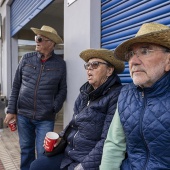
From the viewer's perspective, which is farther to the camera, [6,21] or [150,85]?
[6,21]

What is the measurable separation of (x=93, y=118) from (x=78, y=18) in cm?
170

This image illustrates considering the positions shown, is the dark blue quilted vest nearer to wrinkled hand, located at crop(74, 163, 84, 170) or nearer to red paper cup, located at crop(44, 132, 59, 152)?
wrinkled hand, located at crop(74, 163, 84, 170)

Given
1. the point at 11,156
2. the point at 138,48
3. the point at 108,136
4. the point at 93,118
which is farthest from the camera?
the point at 11,156

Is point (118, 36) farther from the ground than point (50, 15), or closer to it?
closer to it

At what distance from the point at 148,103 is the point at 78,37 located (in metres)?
2.01

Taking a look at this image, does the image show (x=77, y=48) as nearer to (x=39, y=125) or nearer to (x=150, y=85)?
(x=39, y=125)

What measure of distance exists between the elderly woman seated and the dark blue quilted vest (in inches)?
15.6

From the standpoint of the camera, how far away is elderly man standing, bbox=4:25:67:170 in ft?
10.5

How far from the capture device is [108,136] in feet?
6.42

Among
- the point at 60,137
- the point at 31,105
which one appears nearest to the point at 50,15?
the point at 31,105

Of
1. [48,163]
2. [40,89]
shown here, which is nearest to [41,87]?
[40,89]

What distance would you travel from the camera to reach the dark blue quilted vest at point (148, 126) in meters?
1.56

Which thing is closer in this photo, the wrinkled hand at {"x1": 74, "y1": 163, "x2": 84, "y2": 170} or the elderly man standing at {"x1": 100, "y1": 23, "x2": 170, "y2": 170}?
the elderly man standing at {"x1": 100, "y1": 23, "x2": 170, "y2": 170}

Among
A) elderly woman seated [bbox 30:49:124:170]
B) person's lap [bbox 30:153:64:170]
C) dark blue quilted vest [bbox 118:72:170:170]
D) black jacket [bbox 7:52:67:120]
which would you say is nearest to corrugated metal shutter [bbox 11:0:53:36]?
black jacket [bbox 7:52:67:120]
